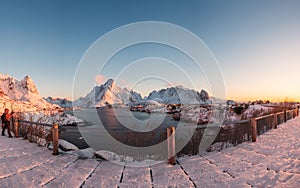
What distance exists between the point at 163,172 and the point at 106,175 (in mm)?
1484

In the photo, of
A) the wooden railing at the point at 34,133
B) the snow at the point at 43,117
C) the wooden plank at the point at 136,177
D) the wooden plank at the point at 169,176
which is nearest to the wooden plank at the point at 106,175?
the wooden plank at the point at 136,177

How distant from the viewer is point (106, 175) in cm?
456

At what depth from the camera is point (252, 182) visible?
390 cm

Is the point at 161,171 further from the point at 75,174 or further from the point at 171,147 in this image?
the point at 75,174

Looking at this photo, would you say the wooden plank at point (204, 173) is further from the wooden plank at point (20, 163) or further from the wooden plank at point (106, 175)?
the wooden plank at point (20, 163)

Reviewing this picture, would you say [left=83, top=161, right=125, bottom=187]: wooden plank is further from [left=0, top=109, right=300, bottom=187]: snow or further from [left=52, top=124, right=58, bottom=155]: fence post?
[left=52, top=124, right=58, bottom=155]: fence post

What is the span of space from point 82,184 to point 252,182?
12.4 ft

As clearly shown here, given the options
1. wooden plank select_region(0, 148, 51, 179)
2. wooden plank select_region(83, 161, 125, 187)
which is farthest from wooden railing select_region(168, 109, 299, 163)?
wooden plank select_region(0, 148, 51, 179)

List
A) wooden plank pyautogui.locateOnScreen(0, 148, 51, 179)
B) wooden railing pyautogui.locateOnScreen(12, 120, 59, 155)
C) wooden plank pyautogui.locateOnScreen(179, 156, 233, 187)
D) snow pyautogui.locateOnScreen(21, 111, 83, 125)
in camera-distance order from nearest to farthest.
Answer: wooden plank pyautogui.locateOnScreen(179, 156, 233, 187) < wooden plank pyautogui.locateOnScreen(0, 148, 51, 179) < wooden railing pyautogui.locateOnScreen(12, 120, 59, 155) < snow pyautogui.locateOnScreen(21, 111, 83, 125)

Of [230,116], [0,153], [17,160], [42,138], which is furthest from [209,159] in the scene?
[230,116]

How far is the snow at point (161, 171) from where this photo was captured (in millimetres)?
4027

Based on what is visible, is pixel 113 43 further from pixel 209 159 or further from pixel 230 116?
pixel 230 116

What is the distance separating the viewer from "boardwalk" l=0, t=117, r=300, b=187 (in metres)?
4.02

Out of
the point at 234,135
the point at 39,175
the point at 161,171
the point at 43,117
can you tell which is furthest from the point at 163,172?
the point at 43,117
